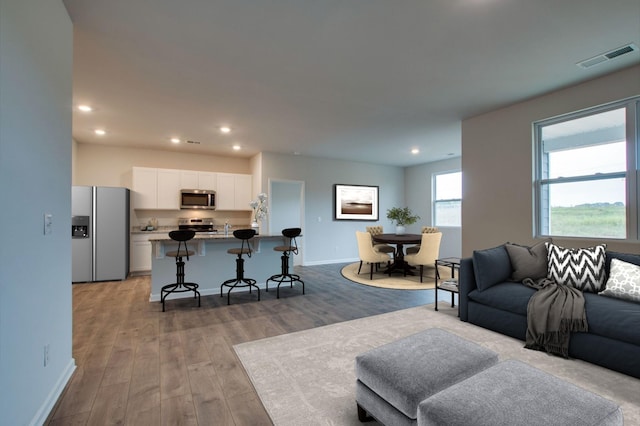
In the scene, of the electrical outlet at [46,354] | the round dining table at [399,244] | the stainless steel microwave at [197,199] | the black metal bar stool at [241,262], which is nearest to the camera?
the electrical outlet at [46,354]

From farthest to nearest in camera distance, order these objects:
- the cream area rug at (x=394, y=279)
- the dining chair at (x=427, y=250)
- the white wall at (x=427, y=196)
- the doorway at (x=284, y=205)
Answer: the doorway at (x=284, y=205), the white wall at (x=427, y=196), the dining chair at (x=427, y=250), the cream area rug at (x=394, y=279)

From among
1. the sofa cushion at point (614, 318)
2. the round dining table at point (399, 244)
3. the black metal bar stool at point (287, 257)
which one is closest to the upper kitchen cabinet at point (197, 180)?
the black metal bar stool at point (287, 257)

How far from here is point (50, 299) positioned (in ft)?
6.35

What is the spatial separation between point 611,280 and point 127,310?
5.25 metres

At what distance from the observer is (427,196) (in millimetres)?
8094

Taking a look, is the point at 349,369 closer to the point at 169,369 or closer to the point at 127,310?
the point at 169,369

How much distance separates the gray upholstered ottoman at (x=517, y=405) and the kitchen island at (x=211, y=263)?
377 centimetres

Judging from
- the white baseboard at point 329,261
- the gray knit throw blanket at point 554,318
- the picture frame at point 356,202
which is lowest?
the white baseboard at point 329,261

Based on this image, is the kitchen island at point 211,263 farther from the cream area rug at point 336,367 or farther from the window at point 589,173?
the window at point 589,173

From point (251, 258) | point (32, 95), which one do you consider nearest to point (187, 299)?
point (251, 258)

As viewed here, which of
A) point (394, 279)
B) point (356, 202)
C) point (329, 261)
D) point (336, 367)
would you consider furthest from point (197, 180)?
point (336, 367)

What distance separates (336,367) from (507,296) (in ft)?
6.18

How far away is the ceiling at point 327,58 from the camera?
7.34 ft

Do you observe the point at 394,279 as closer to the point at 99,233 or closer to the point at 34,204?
the point at 34,204
